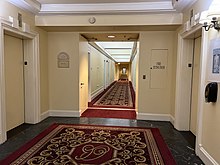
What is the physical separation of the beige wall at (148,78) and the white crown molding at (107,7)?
3.13 feet

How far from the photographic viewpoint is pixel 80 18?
4.77 metres

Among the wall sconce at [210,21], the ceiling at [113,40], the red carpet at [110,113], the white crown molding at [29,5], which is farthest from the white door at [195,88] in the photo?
the white crown molding at [29,5]

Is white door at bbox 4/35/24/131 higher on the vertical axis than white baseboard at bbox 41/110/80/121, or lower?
higher

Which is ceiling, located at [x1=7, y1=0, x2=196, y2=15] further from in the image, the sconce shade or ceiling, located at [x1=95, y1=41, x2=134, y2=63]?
ceiling, located at [x1=95, y1=41, x2=134, y2=63]

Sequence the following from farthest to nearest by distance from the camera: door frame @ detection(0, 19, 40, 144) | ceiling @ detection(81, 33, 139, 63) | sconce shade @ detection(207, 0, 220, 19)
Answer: ceiling @ detection(81, 33, 139, 63)
door frame @ detection(0, 19, 40, 144)
sconce shade @ detection(207, 0, 220, 19)

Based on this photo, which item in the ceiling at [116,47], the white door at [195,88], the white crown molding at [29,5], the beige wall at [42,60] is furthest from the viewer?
the ceiling at [116,47]

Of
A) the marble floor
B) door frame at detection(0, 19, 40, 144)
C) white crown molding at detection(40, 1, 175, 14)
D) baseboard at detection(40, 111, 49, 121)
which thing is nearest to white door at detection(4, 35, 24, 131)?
door frame at detection(0, 19, 40, 144)

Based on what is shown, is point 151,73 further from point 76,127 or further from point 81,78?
point 76,127

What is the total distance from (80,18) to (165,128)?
3523 millimetres

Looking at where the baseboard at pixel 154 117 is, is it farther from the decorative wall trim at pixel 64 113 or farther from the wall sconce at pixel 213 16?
the wall sconce at pixel 213 16

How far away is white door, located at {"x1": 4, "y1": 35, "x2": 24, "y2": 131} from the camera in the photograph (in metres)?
4.25

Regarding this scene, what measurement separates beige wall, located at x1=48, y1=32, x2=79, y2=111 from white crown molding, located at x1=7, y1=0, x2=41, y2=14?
108 cm

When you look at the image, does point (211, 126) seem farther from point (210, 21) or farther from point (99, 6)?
point (99, 6)

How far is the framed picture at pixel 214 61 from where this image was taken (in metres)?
2.63
